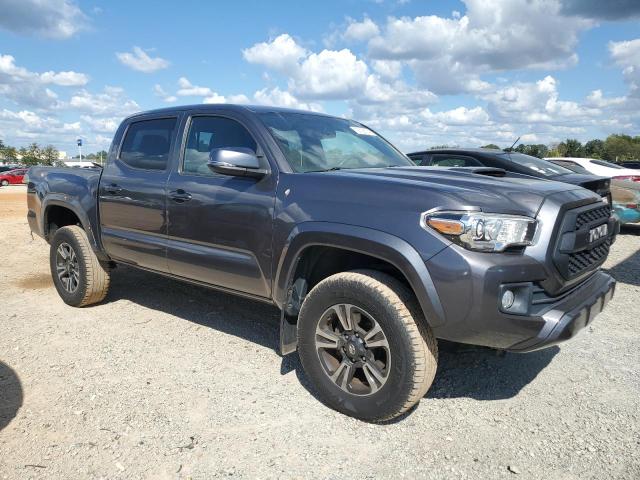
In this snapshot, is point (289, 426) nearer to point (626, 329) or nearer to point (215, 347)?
point (215, 347)

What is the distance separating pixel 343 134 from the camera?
4.27m

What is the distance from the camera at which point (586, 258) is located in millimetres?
3049

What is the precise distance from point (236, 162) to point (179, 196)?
88cm

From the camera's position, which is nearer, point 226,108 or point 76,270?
point 226,108

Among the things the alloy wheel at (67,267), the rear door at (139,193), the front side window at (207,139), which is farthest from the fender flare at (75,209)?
the front side window at (207,139)

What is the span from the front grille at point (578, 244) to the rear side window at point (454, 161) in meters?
4.49

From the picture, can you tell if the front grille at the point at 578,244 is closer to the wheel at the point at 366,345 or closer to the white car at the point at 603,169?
the wheel at the point at 366,345

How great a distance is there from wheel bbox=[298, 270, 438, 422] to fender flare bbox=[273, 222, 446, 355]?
0.51 feet

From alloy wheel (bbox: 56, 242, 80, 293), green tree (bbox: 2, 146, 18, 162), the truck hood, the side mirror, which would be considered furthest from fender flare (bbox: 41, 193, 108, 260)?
green tree (bbox: 2, 146, 18, 162)

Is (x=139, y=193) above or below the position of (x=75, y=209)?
above

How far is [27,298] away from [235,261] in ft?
11.1

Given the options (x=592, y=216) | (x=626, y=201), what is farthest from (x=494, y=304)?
(x=626, y=201)

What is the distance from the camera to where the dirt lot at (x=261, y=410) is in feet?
8.88

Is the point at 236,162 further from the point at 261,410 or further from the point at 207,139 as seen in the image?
the point at 261,410
